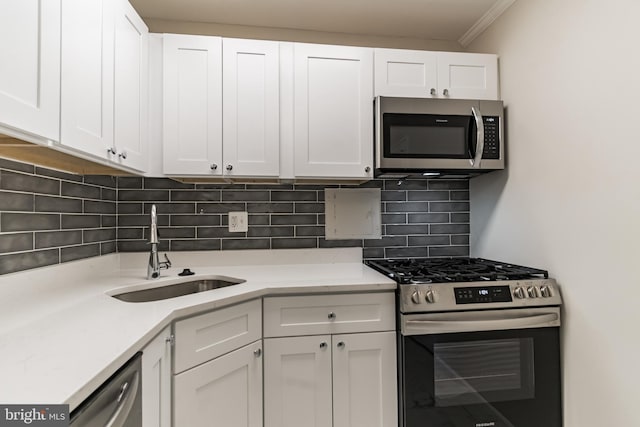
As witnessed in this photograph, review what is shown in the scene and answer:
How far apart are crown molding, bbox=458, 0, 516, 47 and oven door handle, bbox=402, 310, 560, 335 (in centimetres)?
168

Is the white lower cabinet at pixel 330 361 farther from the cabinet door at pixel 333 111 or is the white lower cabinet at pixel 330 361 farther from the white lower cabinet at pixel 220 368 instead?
the cabinet door at pixel 333 111

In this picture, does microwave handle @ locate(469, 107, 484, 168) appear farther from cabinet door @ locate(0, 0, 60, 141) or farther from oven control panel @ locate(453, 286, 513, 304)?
cabinet door @ locate(0, 0, 60, 141)

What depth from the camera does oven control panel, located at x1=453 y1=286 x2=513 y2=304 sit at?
1.57 meters

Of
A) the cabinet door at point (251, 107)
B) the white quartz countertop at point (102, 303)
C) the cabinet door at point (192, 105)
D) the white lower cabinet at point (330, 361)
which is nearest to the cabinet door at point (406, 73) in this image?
the cabinet door at point (251, 107)

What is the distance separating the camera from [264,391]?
155cm

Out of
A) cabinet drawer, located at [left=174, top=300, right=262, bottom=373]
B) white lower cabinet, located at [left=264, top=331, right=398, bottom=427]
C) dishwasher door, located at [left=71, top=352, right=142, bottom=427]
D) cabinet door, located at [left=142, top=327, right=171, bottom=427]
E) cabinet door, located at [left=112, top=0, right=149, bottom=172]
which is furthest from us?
white lower cabinet, located at [left=264, top=331, right=398, bottom=427]

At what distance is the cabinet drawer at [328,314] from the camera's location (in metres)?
1.58

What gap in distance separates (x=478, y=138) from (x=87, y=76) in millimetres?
1865

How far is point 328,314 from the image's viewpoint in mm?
1608

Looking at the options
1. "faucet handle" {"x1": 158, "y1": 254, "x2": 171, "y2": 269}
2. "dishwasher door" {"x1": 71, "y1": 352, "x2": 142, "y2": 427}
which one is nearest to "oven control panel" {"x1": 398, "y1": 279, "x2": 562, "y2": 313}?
"dishwasher door" {"x1": 71, "y1": 352, "x2": 142, "y2": 427}

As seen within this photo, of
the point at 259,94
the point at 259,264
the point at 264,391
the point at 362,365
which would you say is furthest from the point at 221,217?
the point at 362,365

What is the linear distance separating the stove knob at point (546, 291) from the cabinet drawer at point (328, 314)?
693mm

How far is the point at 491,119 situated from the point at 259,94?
4.36 feet

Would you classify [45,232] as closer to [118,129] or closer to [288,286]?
[118,129]
